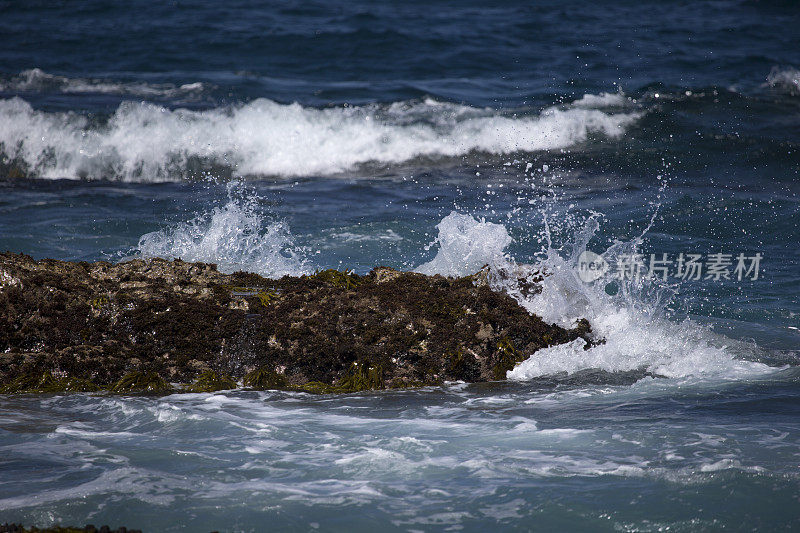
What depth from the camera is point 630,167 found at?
11906 mm

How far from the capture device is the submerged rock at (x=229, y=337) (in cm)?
472

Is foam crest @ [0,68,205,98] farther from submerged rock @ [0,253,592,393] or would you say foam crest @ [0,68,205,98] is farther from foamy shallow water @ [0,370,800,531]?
foamy shallow water @ [0,370,800,531]

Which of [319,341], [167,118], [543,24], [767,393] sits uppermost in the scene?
[543,24]

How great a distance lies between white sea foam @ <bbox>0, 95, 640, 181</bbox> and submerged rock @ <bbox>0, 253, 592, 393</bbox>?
25.4 ft

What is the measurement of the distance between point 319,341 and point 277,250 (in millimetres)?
2828

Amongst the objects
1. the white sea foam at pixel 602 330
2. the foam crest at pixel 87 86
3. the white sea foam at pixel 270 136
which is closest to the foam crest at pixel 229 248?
the white sea foam at pixel 602 330

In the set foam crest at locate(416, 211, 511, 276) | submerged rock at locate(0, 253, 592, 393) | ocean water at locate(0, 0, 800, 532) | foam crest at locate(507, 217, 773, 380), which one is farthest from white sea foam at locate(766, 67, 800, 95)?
submerged rock at locate(0, 253, 592, 393)

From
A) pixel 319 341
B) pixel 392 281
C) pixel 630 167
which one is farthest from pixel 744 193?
pixel 319 341

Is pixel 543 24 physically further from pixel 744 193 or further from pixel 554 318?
pixel 554 318

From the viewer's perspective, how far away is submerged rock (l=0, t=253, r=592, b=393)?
4.72m

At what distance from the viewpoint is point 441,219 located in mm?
9891

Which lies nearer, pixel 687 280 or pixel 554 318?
pixel 554 318

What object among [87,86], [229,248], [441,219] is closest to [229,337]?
[229,248]

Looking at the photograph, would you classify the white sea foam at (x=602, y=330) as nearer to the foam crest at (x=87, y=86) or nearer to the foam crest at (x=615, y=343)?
the foam crest at (x=615, y=343)
